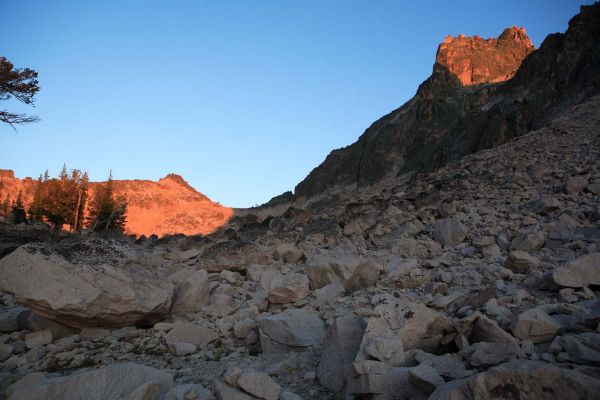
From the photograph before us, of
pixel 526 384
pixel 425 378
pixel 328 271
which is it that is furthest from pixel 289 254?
pixel 526 384

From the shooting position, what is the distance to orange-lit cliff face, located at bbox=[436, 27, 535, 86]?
4859 centimetres

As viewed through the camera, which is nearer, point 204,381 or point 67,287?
point 204,381

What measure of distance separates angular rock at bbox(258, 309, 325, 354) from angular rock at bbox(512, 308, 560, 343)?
274 centimetres

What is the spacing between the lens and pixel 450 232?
369 inches

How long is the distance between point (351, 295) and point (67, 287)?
4.74 m

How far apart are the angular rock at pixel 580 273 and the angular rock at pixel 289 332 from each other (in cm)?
338

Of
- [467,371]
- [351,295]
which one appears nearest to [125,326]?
[351,295]

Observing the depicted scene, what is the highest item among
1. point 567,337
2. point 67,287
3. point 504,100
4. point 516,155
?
point 504,100

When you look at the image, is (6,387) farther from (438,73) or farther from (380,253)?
(438,73)

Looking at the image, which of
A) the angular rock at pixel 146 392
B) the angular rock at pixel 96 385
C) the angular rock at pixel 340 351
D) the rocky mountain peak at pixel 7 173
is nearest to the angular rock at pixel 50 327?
the angular rock at pixel 96 385

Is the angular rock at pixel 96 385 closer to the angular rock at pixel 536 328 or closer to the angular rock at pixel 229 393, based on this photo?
the angular rock at pixel 229 393

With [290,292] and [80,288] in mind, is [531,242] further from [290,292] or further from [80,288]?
[80,288]

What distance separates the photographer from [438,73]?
4675 cm

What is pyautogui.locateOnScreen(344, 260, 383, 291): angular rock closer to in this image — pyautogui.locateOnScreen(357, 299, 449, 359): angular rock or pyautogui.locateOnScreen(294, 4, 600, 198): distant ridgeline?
pyautogui.locateOnScreen(357, 299, 449, 359): angular rock
